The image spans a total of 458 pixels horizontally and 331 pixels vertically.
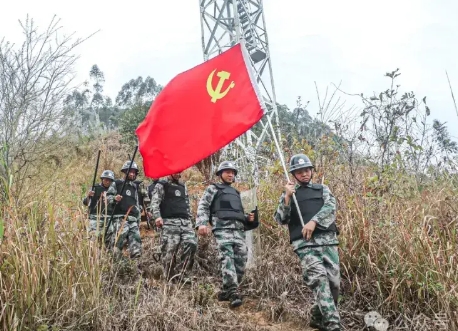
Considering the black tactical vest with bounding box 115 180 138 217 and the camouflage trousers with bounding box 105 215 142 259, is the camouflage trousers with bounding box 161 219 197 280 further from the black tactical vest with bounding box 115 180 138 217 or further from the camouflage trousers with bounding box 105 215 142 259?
the black tactical vest with bounding box 115 180 138 217

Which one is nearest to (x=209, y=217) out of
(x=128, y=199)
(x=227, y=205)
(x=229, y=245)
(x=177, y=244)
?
(x=227, y=205)

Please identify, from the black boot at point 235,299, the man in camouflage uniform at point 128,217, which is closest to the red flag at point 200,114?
the black boot at point 235,299

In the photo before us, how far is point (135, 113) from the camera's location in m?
18.3

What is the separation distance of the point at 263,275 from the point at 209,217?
3.38 ft

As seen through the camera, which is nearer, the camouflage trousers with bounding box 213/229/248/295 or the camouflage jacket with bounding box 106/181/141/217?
the camouflage trousers with bounding box 213/229/248/295

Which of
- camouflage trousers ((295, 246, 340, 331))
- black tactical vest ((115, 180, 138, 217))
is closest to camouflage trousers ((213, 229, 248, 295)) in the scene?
camouflage trousers ((295, 246, 340, 331))

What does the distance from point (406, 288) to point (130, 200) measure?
475 cm

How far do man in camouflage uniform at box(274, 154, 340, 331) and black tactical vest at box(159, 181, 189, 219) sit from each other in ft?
7.35

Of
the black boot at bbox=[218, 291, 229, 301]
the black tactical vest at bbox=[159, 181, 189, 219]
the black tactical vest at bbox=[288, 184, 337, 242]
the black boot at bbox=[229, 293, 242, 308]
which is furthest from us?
the black tactical vest at bbox=[159, 181, 189, 219]

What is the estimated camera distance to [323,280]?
3.81 metres

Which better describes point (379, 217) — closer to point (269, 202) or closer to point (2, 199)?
point (269, 202)

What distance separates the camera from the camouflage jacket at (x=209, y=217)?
512 centimetres

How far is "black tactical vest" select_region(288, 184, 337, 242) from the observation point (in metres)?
4.12

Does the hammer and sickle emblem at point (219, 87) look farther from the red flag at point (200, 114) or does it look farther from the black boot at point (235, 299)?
the black boot at point (235, 299)
